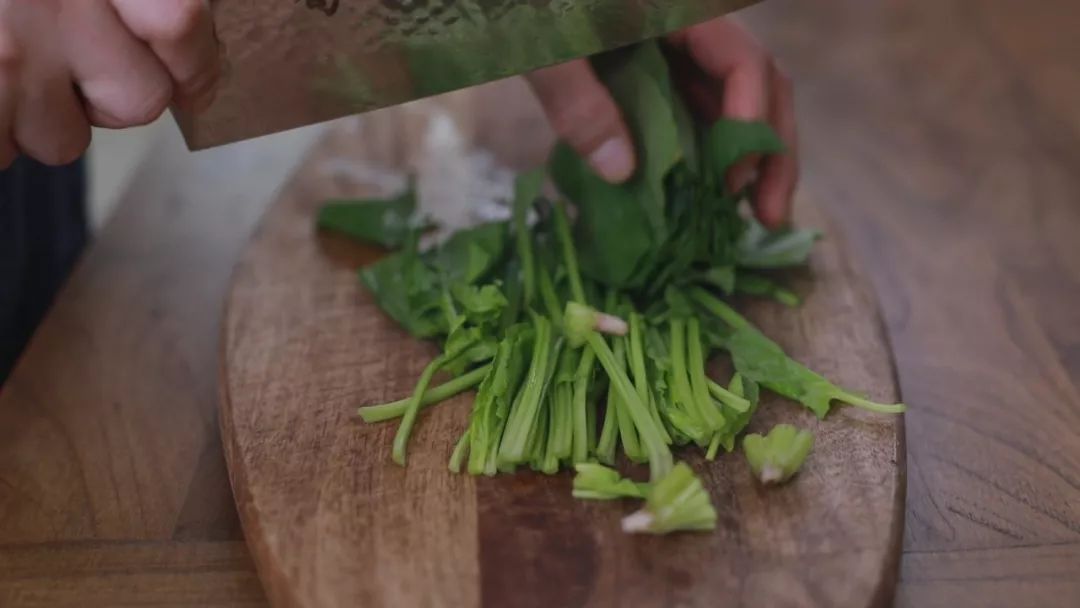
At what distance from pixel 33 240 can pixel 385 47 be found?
0.60 metres

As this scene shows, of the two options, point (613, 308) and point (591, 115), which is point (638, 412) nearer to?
point (613, 308)

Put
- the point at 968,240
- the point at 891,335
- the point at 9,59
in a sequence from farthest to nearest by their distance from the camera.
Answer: the point at 968,240, the point at 891,335, the point at 9,59

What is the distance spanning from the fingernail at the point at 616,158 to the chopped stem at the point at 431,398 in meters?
0.23

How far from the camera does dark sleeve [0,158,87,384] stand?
1.22 metres

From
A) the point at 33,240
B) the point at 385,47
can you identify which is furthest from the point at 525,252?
the point at 33,240

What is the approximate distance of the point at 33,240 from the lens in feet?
4.28

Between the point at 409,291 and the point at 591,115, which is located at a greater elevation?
Answer: the point at 591,115

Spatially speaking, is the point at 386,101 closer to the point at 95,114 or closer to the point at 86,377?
the point at 95,114

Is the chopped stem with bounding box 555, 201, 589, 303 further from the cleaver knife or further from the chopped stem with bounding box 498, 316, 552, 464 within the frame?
the cleaver knife

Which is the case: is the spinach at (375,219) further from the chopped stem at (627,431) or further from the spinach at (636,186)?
the chopped stem at (627,431)

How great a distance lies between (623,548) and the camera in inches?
32.7

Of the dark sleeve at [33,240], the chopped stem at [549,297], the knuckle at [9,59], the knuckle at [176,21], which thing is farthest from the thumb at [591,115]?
the dark sleeve at [33,240]

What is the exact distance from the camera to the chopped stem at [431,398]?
0.96 m

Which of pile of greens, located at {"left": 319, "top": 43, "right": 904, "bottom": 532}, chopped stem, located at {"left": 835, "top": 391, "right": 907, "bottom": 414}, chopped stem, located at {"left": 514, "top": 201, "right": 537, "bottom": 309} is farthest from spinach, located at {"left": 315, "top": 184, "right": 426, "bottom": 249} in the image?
chopped stem, located at {"left": 835, "top": 391, "right": 907, "bottom": 414}
